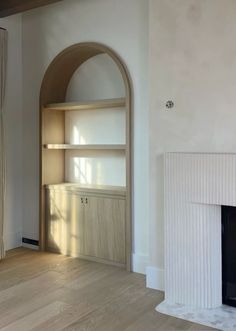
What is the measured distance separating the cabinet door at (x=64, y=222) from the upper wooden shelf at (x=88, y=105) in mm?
1018

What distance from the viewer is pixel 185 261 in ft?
10.2

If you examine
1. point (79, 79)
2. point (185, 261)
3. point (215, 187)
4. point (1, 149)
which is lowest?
point (185, 261)

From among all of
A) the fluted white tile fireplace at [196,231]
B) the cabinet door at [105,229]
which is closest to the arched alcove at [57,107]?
the cabinet door at [105,229]

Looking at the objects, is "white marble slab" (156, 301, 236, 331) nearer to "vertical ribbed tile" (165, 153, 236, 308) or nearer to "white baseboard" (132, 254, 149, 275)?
"vertical ribbed tile" (165, 153, 236, 308)

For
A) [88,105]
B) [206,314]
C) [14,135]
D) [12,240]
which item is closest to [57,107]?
[88,105]

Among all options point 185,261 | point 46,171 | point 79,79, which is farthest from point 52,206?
point 185,261

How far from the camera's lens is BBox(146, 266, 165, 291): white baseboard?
3380 mm

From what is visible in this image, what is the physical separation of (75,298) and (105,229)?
1033mm

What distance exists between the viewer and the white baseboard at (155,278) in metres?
3.38

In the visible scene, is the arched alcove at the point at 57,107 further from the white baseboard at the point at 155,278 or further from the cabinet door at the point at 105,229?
the white baseboard at the point at 155,278

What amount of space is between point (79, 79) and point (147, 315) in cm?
291

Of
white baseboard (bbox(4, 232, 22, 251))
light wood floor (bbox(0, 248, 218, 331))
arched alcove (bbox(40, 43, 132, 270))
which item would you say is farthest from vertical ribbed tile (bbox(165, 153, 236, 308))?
white baseboard (bbox(4, 232, 22, 251))

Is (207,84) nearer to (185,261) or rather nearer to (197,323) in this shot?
(185,261)

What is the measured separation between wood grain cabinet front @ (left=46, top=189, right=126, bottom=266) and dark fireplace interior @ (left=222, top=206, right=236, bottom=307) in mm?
1205
